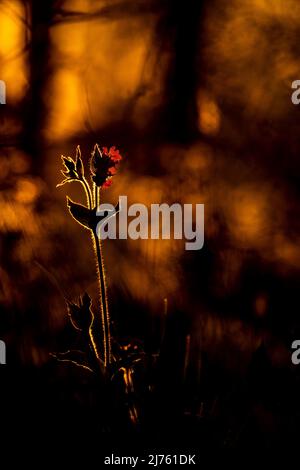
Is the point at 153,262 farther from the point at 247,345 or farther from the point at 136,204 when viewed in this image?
the point at 247,345

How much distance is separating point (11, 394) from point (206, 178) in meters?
0.54

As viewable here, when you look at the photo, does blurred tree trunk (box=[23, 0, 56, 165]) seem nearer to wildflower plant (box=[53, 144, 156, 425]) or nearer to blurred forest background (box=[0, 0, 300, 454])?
blurred forest background (box=[0, 0, 300, 454])

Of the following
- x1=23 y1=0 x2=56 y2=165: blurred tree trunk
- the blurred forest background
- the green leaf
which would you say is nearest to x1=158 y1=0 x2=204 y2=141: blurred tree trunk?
the blurred forest background

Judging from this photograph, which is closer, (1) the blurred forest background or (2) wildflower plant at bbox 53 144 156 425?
(2) wildflower plant at bbox 53 144 156 425

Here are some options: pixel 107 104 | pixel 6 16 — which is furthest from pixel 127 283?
pixel 6 16

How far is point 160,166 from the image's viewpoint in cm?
98

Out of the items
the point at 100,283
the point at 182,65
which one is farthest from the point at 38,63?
the point at 100,283

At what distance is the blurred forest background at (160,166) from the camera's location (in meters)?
0.96

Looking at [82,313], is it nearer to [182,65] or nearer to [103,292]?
[103,292]

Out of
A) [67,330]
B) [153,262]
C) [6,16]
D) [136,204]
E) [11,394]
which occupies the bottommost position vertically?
[11,394]

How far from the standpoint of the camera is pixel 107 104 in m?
0.98

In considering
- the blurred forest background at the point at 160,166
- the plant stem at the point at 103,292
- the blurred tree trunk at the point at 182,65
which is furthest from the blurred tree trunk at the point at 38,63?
the plant stem at the point at 103,292

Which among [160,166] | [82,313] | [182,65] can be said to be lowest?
[82,313]

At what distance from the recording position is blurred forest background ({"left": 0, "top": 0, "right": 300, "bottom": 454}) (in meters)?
0.96
